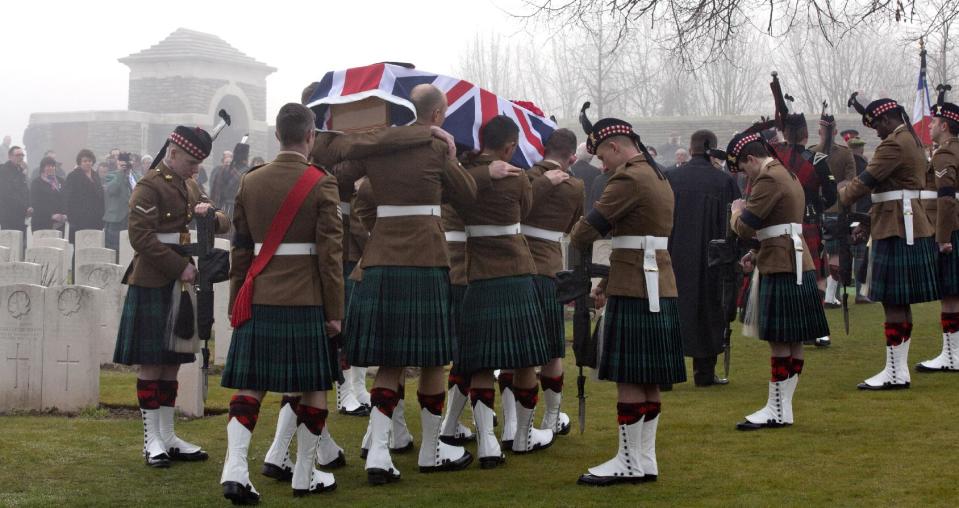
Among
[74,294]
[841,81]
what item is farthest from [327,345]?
[841,81]

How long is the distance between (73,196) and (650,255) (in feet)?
47.6

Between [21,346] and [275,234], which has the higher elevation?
[275,234]

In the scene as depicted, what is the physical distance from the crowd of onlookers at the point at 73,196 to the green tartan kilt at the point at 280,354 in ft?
39.9

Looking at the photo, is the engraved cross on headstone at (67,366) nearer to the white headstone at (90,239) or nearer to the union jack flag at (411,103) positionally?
the union jack flag at (411,103)

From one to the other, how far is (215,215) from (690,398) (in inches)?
151

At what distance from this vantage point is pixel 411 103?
6.52 metres

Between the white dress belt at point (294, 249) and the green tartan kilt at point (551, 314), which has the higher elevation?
the white dress belt at point (294, 249)

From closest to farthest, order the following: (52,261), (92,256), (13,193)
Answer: (92,256), (52,261), (13,193)

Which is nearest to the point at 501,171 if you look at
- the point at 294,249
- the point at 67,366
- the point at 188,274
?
the point at 294,249

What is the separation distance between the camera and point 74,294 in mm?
8328

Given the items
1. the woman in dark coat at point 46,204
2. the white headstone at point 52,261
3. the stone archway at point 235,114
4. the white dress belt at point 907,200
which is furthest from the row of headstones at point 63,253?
the stone archway at point 235,114

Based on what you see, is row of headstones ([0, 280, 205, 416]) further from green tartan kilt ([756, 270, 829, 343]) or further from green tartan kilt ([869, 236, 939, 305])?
green tartan kilt ([869, 236, 939, 305])

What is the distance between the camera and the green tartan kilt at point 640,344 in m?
6.15

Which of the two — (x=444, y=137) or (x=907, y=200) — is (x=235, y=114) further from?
(x=444, y=137)
